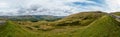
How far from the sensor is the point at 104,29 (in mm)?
73938

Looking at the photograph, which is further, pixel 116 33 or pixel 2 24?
pixel 2 24

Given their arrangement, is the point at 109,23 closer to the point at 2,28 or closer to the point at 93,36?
the point at 93,36

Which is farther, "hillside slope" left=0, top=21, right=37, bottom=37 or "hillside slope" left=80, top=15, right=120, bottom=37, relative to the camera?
"hillside slope" left=0, top=21, right=37, bottom=37

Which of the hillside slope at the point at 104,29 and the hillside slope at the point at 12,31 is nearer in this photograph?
the hillside slope at the point at 104,29

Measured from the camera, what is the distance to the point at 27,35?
76.4 m

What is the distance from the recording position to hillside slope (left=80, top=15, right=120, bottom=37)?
231 feet

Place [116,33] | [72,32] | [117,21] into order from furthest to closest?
[72,32], [117,21], [116,33]

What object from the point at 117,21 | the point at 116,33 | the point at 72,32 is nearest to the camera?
the point at 116,33

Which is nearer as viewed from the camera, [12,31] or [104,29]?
[104,29]

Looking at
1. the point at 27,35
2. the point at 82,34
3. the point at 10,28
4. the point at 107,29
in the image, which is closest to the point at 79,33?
the point at 82,34

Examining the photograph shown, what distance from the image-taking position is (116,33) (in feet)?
226

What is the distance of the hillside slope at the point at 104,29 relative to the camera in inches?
2775

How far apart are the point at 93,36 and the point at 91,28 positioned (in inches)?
237

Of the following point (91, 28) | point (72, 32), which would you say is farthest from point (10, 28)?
point (91, 28)
